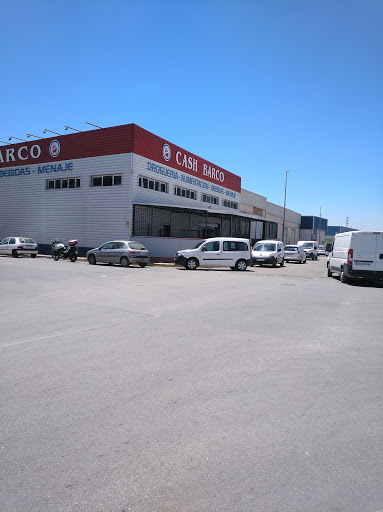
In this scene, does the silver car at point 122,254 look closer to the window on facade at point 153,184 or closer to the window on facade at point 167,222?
the window on facade at point 167,222

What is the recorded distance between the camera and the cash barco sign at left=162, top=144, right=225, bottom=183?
30453mm

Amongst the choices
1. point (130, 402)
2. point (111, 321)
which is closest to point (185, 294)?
point (111, 321)

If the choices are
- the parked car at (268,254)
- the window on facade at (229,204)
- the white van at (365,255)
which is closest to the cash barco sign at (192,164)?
the window on facade at (229,204)

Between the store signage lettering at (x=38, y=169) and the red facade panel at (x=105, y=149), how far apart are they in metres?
0.42

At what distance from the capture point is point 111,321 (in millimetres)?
7316

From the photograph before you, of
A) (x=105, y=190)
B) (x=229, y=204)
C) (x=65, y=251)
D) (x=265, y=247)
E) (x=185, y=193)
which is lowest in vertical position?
(x=65, y=251)

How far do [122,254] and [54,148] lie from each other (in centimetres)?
1429

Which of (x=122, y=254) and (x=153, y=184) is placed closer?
(x=122, y=254)

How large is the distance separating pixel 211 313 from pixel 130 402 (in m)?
4.65

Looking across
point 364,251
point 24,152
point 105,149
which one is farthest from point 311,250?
point 24,152

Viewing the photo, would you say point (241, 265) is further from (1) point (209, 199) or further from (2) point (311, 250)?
(2) point (311, 250)

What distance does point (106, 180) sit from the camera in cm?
2775

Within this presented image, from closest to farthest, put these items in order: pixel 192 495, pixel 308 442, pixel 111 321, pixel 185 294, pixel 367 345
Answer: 1. pixel 192 495
2. pixel 308 442
3. pixel 367 345
4. pixel 111 321
5. pixel 185 294

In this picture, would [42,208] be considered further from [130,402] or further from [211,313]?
[130,402]
